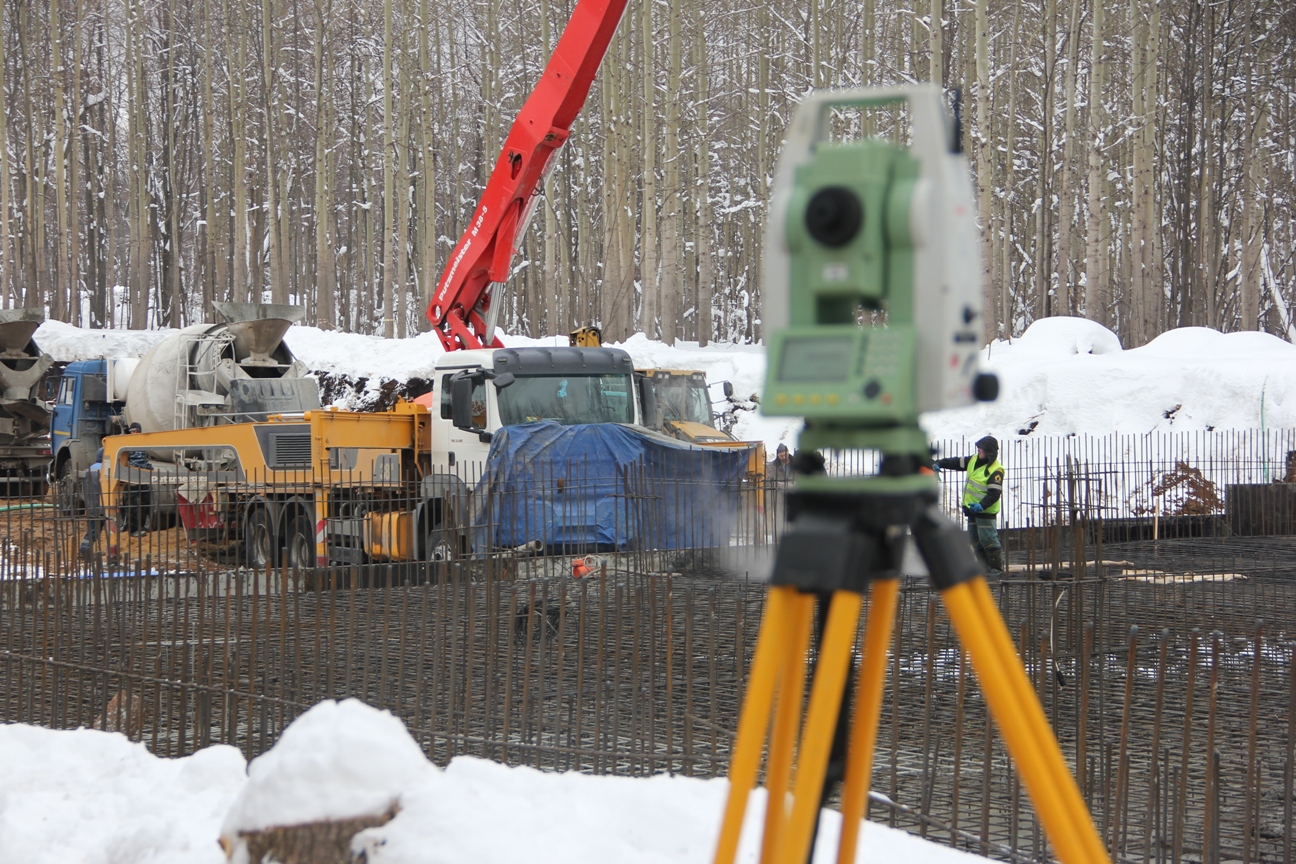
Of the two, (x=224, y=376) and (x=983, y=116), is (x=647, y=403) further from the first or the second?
(x=983, y=116)

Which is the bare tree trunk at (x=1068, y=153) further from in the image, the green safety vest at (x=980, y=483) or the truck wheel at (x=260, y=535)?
the truck wheel at (x=260, y=535)

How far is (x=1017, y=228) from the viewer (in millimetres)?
43688

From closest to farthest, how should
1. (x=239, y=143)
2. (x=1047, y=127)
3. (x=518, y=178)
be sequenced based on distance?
(x=518, y=178)
(x=1047, y=127)
(x=239, y=143)

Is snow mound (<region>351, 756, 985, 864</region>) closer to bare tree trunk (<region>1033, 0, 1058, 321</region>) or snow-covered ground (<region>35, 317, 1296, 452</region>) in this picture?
snow-covered ground (<region>35, 317, 1296, 452</region>)

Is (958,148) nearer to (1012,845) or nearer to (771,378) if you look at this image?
(771,378)

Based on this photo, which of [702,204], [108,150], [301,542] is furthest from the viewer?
[108,150]

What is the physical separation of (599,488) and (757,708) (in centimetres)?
901

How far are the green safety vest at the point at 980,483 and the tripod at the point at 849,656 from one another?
8.70m

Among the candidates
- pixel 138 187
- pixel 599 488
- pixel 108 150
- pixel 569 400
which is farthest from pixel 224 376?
pixel 108 150

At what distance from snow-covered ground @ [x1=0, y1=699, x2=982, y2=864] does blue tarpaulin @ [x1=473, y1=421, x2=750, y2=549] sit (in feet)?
20.0

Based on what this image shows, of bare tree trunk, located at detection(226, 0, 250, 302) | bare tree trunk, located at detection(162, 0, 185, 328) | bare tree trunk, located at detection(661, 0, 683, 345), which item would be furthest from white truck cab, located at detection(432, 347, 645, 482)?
bare tree trunk, located at detection(162, 0, 185, 328)

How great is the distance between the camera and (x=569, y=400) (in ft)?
37.3

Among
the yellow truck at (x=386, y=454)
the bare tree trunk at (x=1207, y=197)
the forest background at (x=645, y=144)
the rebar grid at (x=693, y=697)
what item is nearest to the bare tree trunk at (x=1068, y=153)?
the forest background at (x=645, y=144)

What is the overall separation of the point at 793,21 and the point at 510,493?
29491mm
